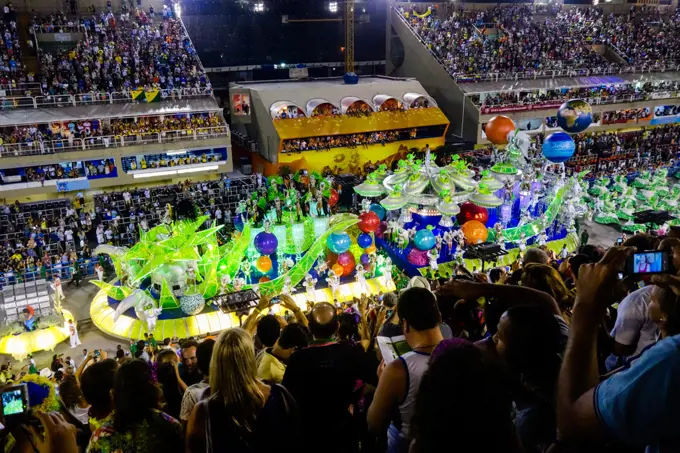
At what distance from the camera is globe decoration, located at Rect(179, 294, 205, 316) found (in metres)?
13.1

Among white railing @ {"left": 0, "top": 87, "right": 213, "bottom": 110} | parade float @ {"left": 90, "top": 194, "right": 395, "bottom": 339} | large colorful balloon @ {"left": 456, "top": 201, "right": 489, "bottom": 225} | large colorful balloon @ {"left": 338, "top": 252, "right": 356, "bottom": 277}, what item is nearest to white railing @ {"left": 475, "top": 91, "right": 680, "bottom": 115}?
large colorful balloon @ {"left": 456, "top": 201, "right": 489, "bottom": 225}

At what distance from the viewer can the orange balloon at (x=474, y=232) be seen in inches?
620

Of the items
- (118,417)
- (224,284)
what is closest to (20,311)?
(224,284)

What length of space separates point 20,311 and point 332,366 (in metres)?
12.5

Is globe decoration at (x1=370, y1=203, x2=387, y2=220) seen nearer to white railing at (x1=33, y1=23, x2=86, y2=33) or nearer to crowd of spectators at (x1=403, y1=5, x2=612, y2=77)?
crowd of spectators at (x1=403, y1=5, x2=612, y2=77)

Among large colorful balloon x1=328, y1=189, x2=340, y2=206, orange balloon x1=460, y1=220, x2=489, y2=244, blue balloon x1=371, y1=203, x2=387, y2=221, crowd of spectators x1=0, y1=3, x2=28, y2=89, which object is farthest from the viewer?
crowd of spectators x1=0, y1=3, x2=28, y2=89

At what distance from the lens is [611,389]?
5.57ft

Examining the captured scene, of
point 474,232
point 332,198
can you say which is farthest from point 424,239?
point 332,198

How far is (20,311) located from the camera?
43.2ft

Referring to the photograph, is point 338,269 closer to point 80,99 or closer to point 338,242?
point 338,242

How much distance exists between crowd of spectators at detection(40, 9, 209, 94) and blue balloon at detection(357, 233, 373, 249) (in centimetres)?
1252

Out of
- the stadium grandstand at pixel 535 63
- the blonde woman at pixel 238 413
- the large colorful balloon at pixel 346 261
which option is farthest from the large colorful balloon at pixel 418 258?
the stadium grandstand at pixel 535 63

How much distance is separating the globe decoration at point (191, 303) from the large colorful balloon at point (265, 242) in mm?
1978

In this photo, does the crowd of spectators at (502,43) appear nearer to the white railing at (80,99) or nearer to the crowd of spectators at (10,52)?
the white railing at (80,99)
